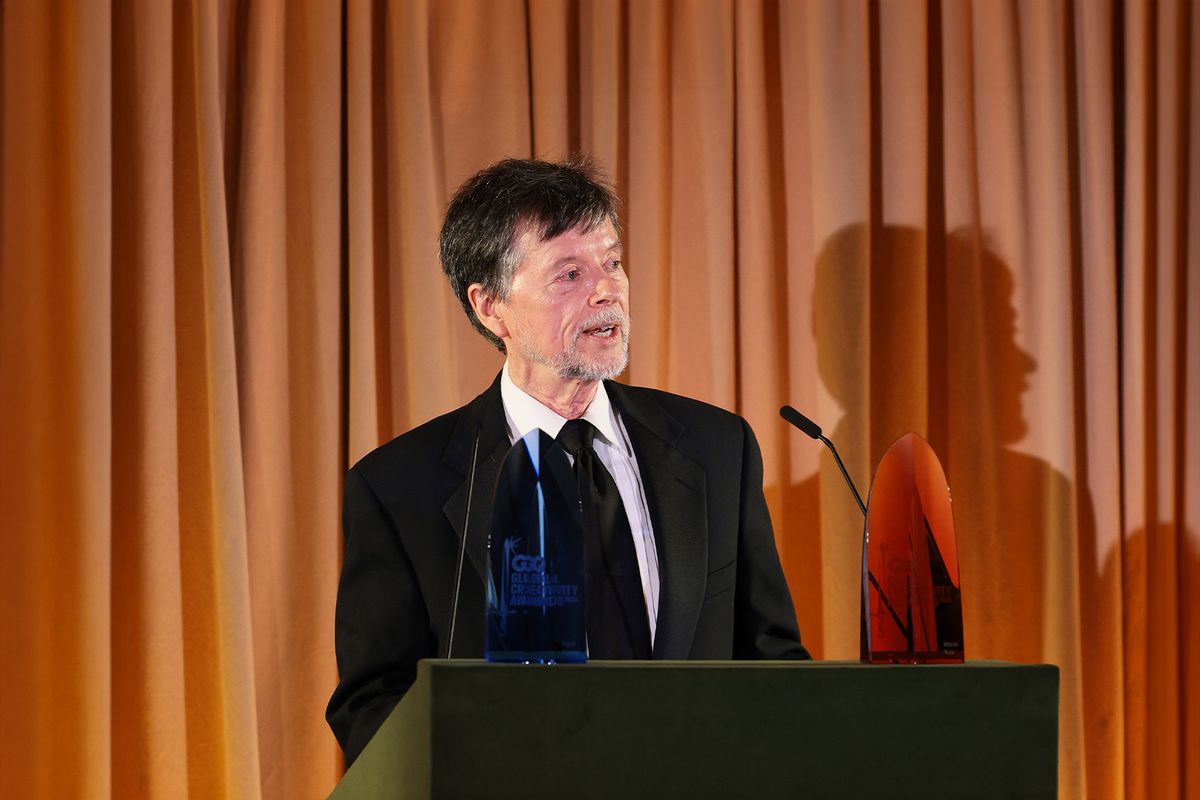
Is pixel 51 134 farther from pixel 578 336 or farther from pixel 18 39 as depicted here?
pixel 578 336

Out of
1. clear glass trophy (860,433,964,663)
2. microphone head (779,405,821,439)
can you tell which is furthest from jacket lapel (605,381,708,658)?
clear glass trophy (860,433,964,663)

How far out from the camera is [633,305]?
3.18 meters

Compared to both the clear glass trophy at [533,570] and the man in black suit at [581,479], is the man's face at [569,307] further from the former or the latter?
the clear glass trophy at [533,570]

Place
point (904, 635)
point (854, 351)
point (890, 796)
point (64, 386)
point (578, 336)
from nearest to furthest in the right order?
point (890, 796), point (904, 635), point (578, 336), point (64, 386), point (854, 351)

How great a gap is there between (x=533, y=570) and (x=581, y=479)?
2.98 ft

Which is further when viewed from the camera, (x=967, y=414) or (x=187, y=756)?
(x=967, y=414)

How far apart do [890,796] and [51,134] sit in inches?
101

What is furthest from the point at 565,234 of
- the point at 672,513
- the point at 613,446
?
the point at 672,513

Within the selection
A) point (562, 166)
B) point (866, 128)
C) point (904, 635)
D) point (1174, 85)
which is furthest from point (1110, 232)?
point (904, 635)

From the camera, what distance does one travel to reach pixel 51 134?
2.95 m

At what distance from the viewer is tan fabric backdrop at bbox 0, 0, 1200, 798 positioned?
2900 millimetres

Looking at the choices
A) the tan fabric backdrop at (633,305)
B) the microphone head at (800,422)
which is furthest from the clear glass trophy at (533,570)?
the tan fabric backdrop at (633,305)

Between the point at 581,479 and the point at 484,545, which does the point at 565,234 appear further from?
the point at 484,545

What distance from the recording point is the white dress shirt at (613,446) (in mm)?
2031
